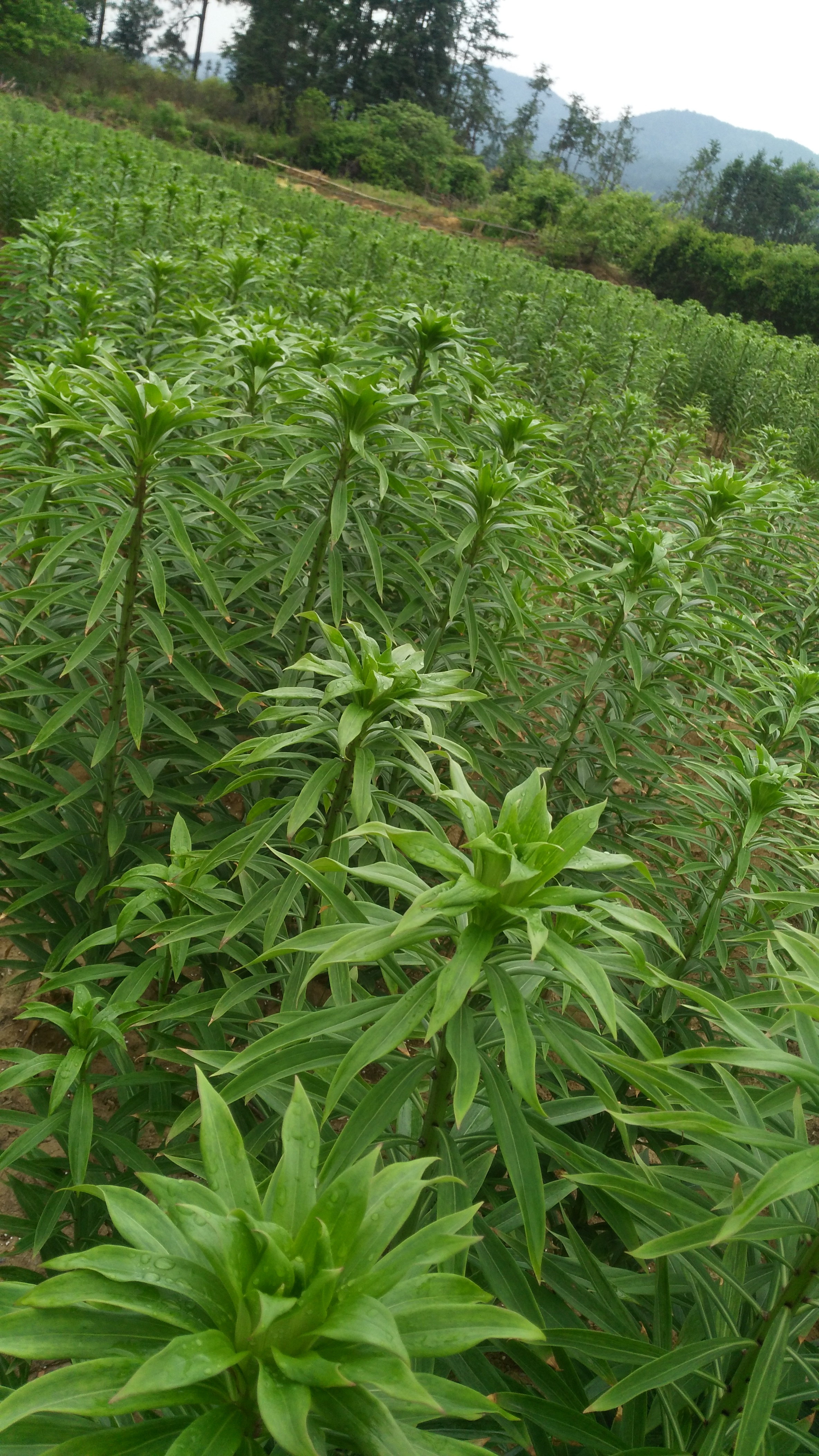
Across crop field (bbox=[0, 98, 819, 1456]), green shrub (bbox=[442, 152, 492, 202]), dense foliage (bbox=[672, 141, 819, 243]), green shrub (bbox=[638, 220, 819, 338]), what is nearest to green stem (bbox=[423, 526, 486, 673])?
crop field (bbox=[0, 98, 819, 1456])

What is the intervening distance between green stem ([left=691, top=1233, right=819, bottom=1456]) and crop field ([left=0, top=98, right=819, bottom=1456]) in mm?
11

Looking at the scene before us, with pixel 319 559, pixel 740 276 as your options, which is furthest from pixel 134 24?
pixel 319 559

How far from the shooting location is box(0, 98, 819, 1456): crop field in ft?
2.98

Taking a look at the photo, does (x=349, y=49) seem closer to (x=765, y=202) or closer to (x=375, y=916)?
(x=765, y=202)

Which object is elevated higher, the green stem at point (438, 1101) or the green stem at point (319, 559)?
the green stem at point (319, 559)

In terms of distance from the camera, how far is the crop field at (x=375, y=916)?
91 centimetres

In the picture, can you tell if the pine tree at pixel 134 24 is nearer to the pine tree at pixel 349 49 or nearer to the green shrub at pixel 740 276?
the pine tree at pixel 349 49

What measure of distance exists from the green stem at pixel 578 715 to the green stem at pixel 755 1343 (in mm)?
1788

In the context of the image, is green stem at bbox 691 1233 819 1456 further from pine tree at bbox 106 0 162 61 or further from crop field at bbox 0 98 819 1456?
pine tree at bbox 106 0 162 61

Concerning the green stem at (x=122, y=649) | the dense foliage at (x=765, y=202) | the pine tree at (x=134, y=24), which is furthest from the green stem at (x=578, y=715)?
the pine tree at (x=134, y=24)

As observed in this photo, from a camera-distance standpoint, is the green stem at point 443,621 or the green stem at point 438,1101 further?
the green stem at point 443,621

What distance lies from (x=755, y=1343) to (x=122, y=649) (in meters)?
2.08

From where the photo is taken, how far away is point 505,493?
113 inches

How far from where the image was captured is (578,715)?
3.01m
